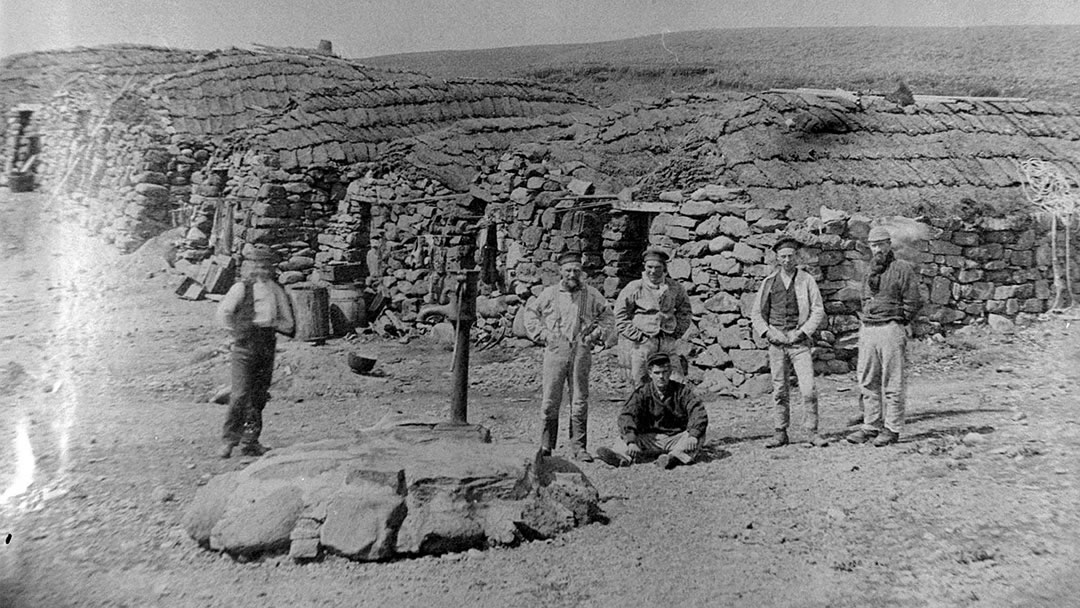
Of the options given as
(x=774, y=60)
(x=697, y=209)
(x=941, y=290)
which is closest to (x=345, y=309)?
(x=697, y=209)

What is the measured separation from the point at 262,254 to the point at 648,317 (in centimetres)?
180

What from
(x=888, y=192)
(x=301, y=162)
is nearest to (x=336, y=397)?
(x=301, y=162)

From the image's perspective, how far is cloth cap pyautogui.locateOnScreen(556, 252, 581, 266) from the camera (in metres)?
3.59

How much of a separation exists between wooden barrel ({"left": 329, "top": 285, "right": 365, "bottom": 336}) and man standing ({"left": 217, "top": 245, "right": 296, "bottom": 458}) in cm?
20

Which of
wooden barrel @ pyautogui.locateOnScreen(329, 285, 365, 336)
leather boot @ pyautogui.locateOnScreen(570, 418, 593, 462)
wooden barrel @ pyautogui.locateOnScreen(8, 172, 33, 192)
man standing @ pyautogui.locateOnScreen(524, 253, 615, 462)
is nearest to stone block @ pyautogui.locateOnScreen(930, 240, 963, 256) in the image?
man standing @ pyautogui.locateOnScreen(524, 253, 615, 462)

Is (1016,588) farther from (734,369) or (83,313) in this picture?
(83,313)

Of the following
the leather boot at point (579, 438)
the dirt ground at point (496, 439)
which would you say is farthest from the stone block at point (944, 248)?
the leather boot at point (579, 438)

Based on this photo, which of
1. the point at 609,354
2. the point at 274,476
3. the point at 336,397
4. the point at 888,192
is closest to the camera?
the point at 274,476

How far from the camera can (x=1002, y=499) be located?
3422mm

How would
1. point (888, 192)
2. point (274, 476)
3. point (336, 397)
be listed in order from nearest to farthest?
1. point (274, 476)
2. point (336, 397)
3. point (888, 192)

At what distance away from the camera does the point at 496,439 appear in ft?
11.4

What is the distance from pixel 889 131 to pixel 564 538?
2.68 metres

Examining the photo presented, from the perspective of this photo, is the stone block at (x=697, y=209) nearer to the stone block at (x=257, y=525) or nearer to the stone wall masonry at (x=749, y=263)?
the stone wall masonry at (x=749, y=263)

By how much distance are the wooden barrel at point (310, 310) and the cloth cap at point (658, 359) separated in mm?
1499
